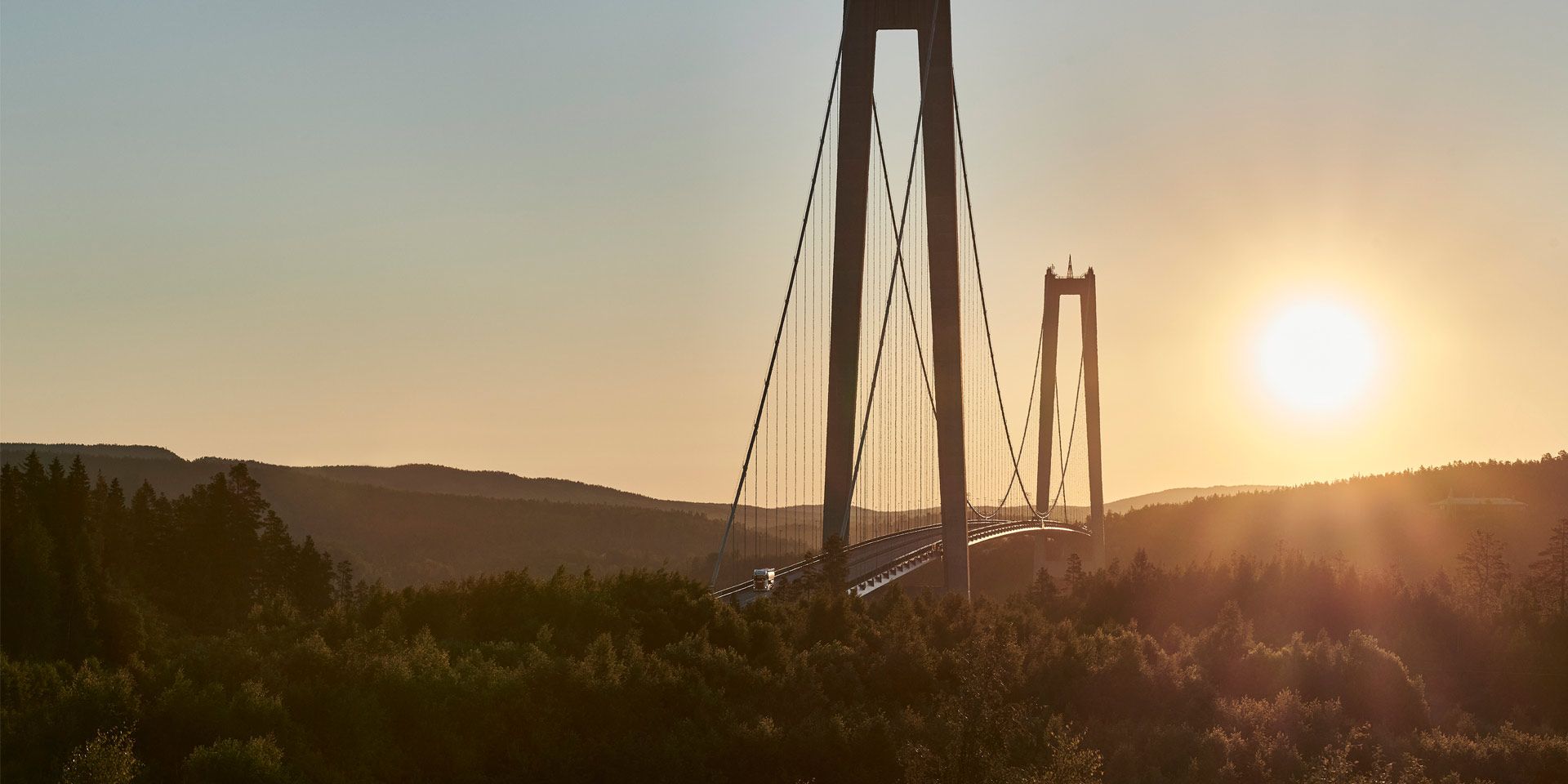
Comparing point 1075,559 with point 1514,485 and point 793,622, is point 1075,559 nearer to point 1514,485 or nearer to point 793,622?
point 793,622

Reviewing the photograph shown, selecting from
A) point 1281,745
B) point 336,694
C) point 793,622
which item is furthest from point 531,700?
point 1281,745

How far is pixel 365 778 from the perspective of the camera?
25.5 meters

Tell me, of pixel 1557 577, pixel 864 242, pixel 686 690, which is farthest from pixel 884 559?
pixel 1557 577

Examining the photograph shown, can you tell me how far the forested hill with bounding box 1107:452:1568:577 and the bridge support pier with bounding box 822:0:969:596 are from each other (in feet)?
278

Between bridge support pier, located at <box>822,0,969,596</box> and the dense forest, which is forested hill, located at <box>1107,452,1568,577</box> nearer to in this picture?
the dense forest

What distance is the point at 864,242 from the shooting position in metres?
46.8

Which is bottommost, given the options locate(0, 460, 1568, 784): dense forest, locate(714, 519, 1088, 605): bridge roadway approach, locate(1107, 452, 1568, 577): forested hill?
locate(0, 460, 1568, 784): dense forest

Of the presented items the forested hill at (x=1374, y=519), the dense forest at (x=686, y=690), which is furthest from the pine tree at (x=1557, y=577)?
the forested hill at (x=1374, y=519)

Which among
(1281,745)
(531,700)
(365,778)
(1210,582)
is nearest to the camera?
(365,778)

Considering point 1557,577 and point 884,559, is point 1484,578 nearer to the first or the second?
point 1557,577

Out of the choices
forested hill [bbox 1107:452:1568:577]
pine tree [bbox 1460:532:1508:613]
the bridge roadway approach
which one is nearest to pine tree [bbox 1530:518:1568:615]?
pine tree [bbox 1460:532:1508:613]

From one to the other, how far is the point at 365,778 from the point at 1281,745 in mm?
20384

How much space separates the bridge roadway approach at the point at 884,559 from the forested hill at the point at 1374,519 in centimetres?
5753

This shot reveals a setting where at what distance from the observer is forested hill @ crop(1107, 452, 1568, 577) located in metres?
137
